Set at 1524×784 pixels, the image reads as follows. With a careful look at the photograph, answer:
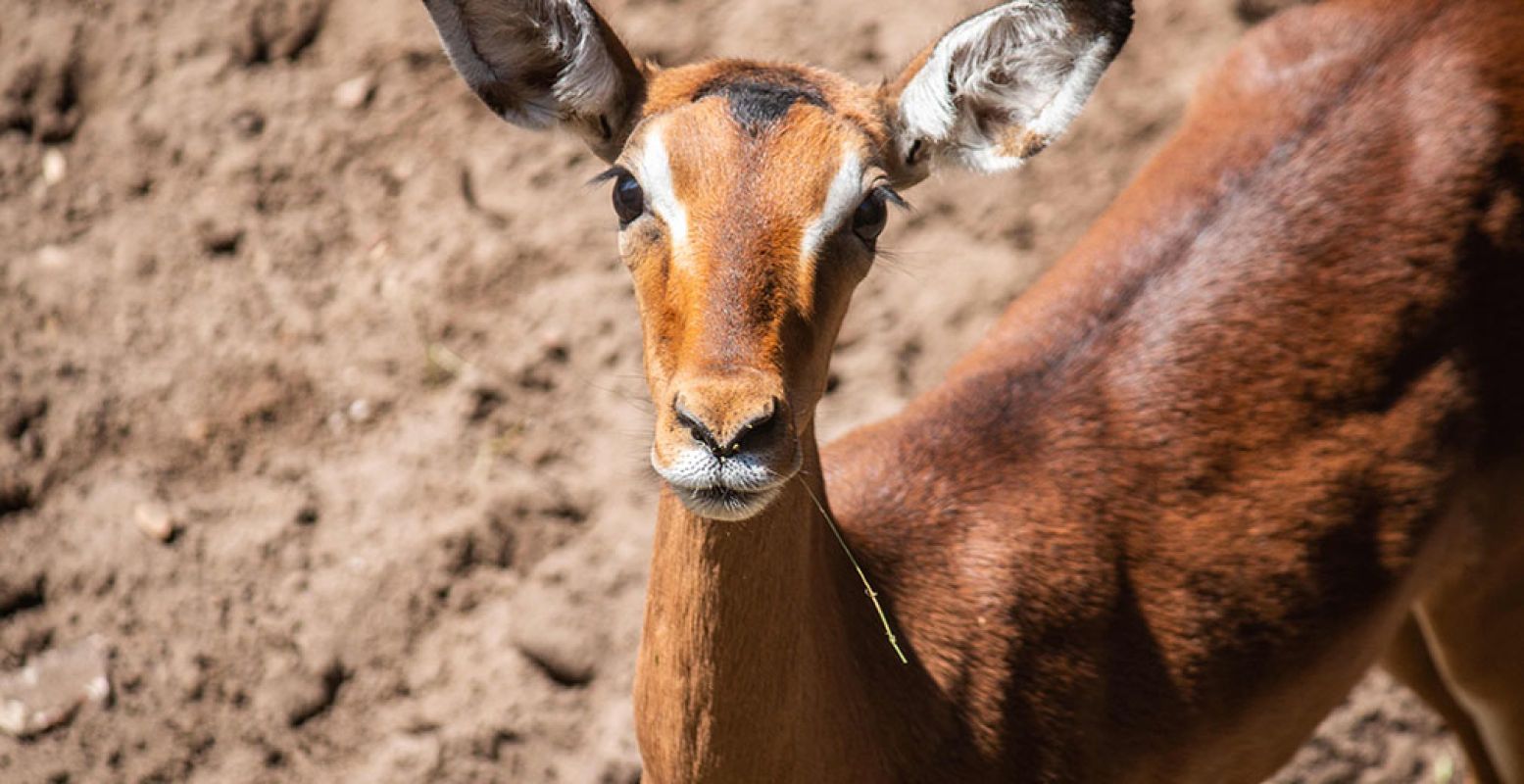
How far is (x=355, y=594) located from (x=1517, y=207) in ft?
11.8

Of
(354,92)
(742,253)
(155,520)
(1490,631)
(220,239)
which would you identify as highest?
(742,253)

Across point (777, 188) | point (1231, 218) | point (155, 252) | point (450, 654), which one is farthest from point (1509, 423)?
point (155, 252)

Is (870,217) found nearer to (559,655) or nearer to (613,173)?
(613,173)

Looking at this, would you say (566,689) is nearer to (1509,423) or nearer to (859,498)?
(859,498)

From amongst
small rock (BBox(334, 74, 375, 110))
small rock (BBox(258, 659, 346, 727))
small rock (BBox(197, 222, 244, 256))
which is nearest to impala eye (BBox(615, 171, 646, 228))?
small rock (BBox(258, 659, 346, 727))

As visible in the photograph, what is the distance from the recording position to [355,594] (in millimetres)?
5176

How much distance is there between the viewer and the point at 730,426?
8.98 ft

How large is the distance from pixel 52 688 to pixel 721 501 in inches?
119

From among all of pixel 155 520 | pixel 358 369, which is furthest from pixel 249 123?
pixel 155 520

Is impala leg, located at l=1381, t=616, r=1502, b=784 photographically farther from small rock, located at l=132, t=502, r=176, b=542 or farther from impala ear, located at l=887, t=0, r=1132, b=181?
small rock, located at l=132, t=502, r=176, b=542

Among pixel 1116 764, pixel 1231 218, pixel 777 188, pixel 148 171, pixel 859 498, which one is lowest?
pixel 148 171

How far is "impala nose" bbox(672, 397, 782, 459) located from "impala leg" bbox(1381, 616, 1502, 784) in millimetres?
2919

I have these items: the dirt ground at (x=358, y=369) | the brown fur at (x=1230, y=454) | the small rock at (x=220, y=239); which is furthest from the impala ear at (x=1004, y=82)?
the small rock at (x=220, y=239)

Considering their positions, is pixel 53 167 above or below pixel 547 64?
below
